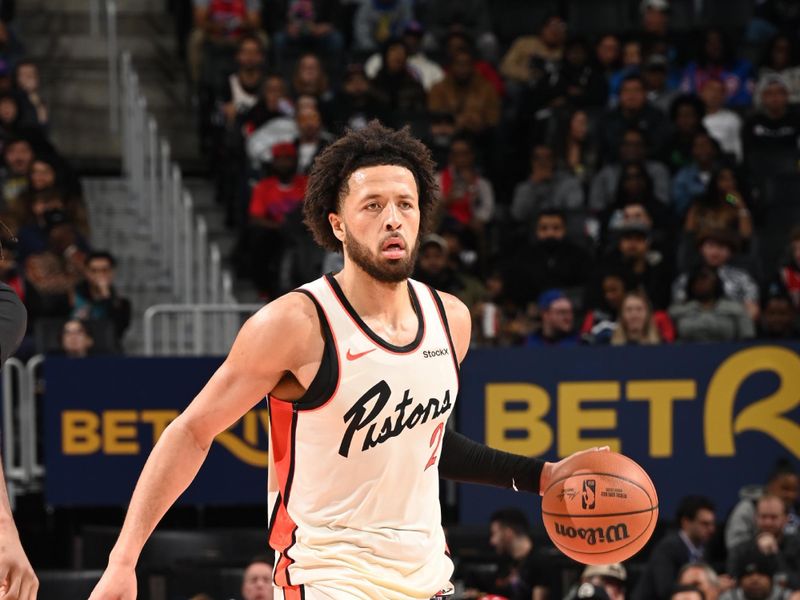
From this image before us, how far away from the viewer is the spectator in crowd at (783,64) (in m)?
15.3

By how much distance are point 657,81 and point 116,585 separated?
11.5m

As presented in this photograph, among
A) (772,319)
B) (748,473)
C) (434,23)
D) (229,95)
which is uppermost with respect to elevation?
(434,23)

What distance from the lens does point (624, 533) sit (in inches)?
205

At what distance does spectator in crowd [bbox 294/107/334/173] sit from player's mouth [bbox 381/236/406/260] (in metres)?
8.64

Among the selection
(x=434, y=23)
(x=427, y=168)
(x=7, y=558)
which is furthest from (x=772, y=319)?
(x=7, y=558)

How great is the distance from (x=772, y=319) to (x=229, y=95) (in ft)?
17.7

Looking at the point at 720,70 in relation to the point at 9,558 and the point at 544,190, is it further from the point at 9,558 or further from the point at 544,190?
the point at 9,558

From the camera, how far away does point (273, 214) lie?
1304 centimetres

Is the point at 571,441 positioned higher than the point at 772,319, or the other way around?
the point at 772,319

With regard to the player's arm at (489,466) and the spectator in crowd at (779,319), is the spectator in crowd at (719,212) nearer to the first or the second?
the spectator in crowd at (779,319)

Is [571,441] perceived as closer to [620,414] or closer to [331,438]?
[620,414]

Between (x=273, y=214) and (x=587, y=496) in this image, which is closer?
(x=587, y=496)

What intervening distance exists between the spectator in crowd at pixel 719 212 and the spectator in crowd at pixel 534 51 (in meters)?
2.85

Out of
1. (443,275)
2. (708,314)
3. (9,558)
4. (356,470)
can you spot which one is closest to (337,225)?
(356,470)
